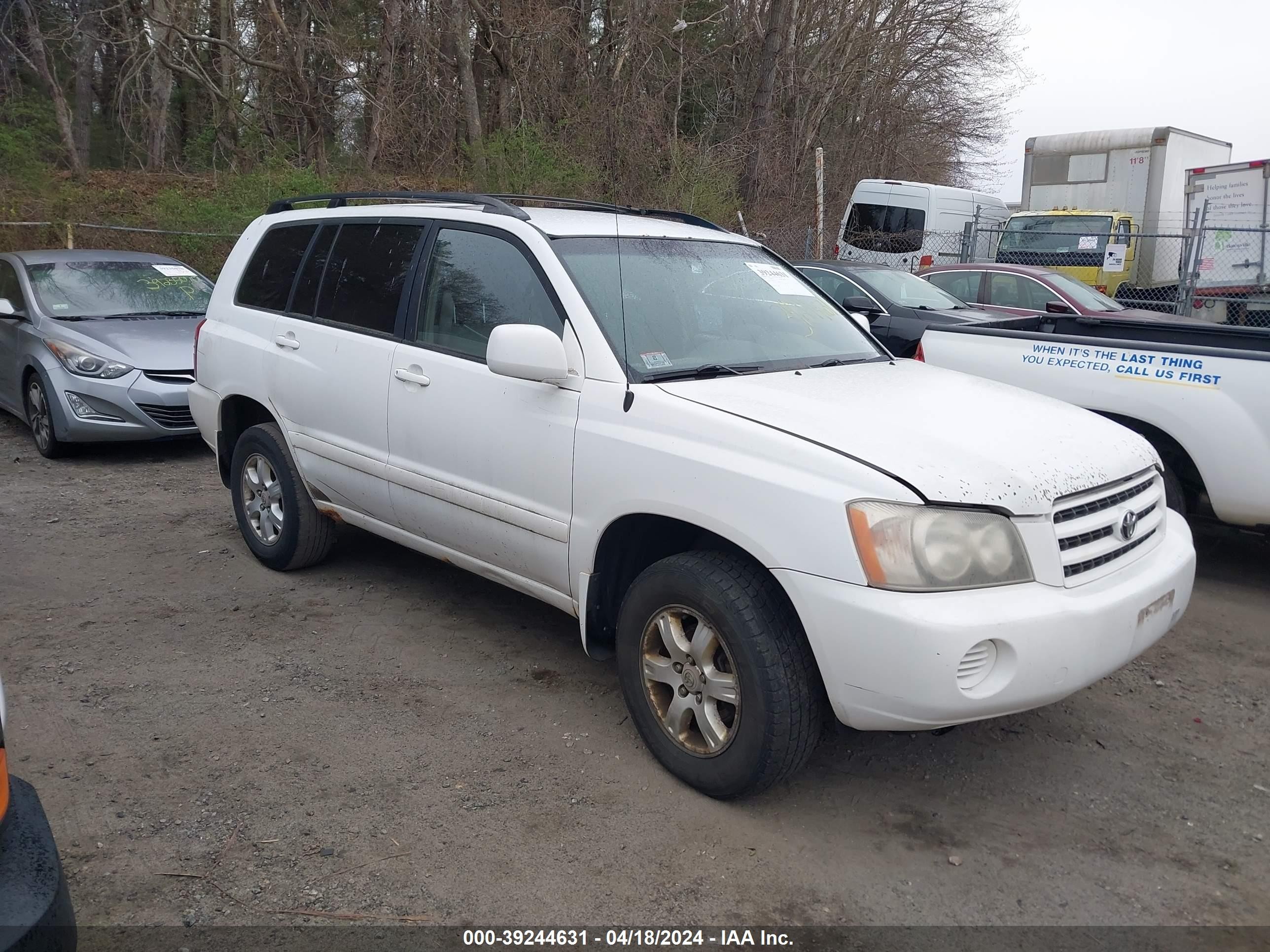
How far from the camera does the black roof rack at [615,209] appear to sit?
4.82 metres

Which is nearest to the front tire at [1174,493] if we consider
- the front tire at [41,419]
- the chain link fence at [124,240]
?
the front tire at [41,419]

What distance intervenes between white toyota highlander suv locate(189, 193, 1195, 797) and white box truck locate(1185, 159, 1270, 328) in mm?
12566

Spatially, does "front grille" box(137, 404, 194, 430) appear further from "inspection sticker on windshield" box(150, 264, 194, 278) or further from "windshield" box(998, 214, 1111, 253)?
"windshield" box(998, 214, 1111, 253)

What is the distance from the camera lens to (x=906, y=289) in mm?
10672

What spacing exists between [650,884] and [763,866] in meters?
0.35

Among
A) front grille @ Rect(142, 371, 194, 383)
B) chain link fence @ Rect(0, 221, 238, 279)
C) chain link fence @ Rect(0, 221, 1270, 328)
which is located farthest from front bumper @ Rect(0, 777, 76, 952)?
chain link fence @ Rect(0, 221, 238, 279)

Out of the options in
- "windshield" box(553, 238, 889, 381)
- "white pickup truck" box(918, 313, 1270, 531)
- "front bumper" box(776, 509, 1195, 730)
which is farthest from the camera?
"white pickup truck" box(918, 313, 1270, 531)

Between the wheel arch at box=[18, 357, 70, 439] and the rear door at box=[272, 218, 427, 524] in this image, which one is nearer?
the rear door at box=[272, 218, 427, 524]

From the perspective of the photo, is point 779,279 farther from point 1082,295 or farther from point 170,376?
point 1082,295

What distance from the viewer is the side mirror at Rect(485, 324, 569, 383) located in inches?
143

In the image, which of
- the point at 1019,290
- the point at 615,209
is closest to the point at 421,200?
the point at 615,209

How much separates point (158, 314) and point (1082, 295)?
908 centimetres

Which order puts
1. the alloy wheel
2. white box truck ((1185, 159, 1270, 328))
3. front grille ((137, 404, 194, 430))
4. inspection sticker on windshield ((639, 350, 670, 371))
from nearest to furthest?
inspection sticker on windshield ((639, 350, 670, 371)) < the alloy wheel < front grille ((137, 404, 194, 430)) < white box truck ((1185, 159, 1270, 328))

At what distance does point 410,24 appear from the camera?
1797 cm
